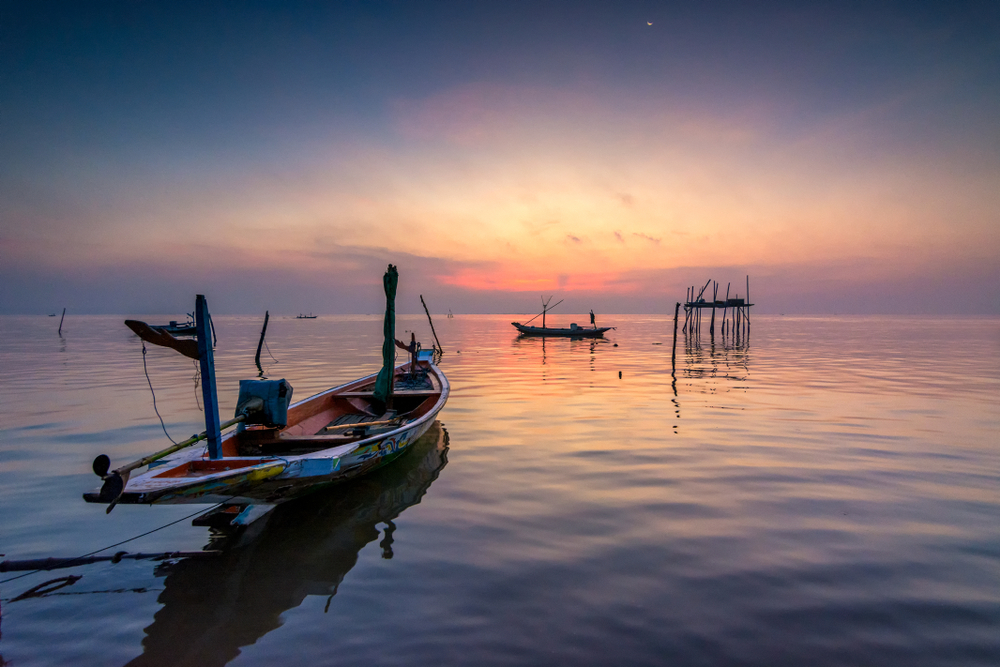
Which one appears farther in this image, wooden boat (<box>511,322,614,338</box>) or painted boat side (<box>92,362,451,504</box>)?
wooden boat (<box>511,322,614,338</box>)

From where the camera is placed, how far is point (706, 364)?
2592 centimetres

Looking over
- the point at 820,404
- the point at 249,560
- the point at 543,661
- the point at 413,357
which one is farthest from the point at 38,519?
the point at 820,404

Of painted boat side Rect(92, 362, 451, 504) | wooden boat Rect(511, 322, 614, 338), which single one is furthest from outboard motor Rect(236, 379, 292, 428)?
wooden boat Rect(511, 322, 614, 338)

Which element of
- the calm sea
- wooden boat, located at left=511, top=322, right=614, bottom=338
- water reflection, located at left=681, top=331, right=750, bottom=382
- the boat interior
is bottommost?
the calm sea

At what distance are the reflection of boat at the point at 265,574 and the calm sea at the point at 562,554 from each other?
3 centimetres

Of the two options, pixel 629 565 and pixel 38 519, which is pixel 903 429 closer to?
pixel 629 565

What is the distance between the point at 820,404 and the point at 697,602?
1210 centimetres

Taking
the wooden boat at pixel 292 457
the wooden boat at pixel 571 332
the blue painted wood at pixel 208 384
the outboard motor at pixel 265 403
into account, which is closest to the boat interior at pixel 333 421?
the wooden boat at pixel 292 457

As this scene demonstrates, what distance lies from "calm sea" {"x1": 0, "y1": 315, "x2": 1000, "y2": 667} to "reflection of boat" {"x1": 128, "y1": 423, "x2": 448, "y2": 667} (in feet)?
0.08

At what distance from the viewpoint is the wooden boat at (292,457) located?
4703mm

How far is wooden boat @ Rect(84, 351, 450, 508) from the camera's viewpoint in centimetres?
470

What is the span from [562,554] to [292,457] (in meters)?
3.41

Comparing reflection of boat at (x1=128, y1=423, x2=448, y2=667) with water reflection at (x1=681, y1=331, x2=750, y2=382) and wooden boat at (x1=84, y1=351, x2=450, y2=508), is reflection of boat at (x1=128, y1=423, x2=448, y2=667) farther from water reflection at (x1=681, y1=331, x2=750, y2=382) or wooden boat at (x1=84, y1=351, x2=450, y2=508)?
water reflection at (x1=681, y1=331, x2=750, y2=382)

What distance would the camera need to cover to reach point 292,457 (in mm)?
5645
